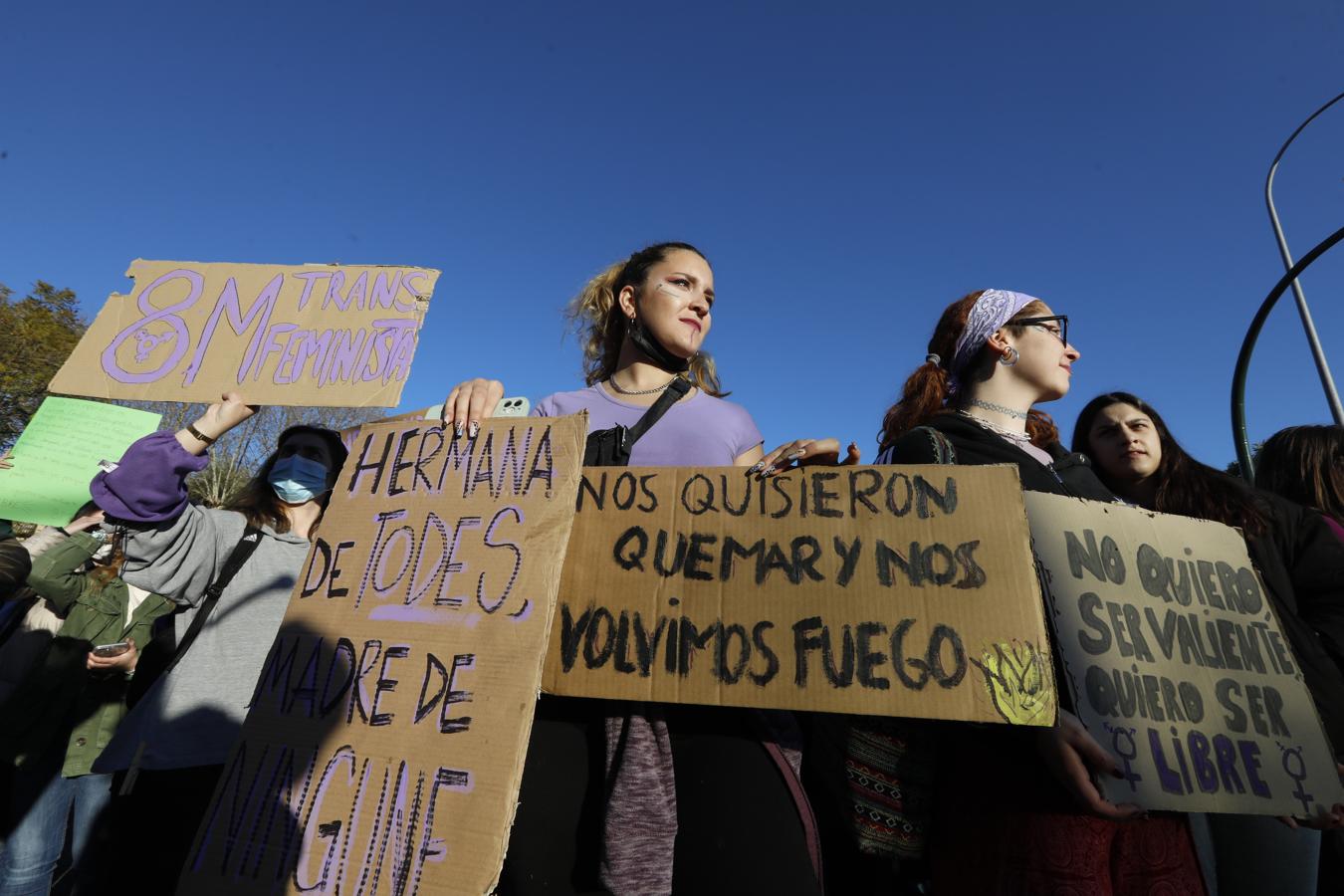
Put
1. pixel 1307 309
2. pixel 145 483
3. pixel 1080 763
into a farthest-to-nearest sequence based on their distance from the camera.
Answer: pixel 1307 309 → pixel 145 483 → pixel 1080 763

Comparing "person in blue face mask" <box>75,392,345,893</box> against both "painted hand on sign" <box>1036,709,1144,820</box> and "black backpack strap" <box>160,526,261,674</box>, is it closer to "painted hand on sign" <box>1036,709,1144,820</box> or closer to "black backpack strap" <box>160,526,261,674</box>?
"black backpack strap" <box>160,526,261,674</box>

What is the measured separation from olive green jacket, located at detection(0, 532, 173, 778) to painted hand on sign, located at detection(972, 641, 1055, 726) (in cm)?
374

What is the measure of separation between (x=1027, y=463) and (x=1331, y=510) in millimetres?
2146

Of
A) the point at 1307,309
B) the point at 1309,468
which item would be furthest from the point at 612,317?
the point at 1307,309

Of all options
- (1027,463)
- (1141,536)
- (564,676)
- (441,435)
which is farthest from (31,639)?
(1141,536)

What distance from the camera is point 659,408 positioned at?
6.56ft

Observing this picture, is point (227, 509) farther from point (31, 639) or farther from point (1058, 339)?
point (1058, 339)

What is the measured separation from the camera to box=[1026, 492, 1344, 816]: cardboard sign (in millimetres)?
1423

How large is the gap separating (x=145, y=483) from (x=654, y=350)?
5.28 feet

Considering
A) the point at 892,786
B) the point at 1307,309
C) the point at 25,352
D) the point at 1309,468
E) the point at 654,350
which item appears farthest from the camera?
the point at 25,352

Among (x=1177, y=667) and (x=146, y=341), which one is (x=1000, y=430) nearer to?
(x=1177, y=667)

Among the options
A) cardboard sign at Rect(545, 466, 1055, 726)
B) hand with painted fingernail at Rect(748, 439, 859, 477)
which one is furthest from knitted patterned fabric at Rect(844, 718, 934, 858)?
hand with painted fingernail at Rect(748, 439, 859, 477)

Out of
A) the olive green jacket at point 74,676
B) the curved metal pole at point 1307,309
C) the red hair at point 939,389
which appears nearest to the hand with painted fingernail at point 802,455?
the red hair at point 939,389

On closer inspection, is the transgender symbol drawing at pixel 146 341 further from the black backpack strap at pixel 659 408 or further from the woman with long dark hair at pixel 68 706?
the black backpack strap at pixel 659 408
